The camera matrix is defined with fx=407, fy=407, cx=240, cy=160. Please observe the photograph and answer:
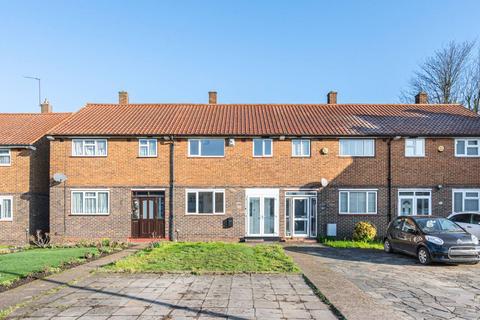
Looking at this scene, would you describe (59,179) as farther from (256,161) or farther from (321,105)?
(321,105)

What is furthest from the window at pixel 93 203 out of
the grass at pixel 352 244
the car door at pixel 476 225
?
the car door at pixel 476 225

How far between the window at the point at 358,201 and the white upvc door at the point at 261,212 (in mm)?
3171

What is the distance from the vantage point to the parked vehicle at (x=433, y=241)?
11953 millimetres

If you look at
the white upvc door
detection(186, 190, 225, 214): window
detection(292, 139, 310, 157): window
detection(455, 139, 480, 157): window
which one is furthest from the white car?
detection(186, 190, 225, 214): window

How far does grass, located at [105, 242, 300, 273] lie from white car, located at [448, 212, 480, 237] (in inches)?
333

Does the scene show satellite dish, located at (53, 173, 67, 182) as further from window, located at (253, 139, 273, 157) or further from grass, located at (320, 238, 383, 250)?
grass, located at (320, 238, 383, 250)

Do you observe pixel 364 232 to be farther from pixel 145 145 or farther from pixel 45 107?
pixel 45 107

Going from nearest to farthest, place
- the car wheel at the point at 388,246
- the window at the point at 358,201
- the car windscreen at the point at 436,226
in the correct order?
the car windscreen at the point at 436,226, the car wheel at the point at 388,246, the window at the point at 358,201

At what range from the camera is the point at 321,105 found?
78.6 ft

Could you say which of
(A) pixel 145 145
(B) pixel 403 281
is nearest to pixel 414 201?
(B) pixel 403 281

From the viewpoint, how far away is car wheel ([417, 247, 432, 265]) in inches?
484

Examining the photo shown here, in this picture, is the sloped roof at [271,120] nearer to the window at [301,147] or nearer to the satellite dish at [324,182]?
the window at [301,147]

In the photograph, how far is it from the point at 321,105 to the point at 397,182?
272 inches

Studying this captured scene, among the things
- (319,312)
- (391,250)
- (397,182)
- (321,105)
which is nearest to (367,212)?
(397,182)
